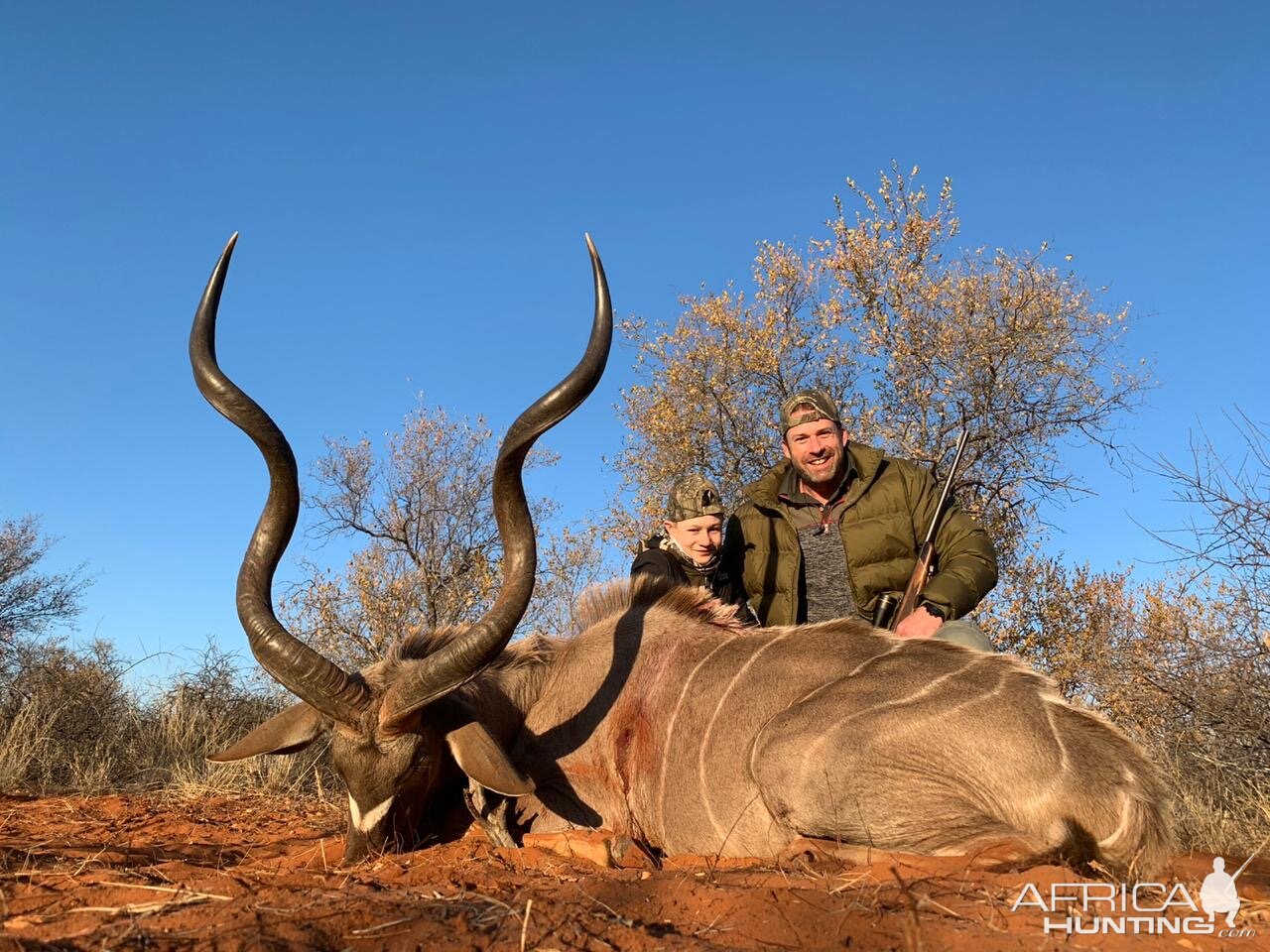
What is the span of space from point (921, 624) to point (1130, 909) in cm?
197

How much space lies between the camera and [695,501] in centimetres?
511

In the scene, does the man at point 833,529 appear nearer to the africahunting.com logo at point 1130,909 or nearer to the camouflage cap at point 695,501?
the camouflage cap at point 695,501

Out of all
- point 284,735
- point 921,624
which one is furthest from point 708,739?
point 284,735

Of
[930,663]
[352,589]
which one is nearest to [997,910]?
[930,663]

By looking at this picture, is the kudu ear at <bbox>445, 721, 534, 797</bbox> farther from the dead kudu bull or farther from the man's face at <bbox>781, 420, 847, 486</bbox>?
the man's face at <bbox>781, 420, 847, 486</bbox>

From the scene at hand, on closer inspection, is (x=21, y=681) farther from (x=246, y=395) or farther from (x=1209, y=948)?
(x=1209, y=948)

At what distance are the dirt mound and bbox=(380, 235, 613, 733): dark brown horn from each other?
1.78ft

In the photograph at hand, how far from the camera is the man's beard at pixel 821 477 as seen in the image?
4941 millimetres

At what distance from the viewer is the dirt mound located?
2061 millimetres

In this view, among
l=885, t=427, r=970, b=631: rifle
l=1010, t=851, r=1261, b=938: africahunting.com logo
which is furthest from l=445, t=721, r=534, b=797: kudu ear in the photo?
l=885, t=427, r=970, b=631: rifle

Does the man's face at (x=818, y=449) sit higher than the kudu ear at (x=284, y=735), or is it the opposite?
the man's face at (x=818, y=449)

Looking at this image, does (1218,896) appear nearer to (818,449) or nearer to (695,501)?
(818,449)

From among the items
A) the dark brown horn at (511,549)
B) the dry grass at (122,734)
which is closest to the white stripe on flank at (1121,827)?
the dark brown horn at (511,549)

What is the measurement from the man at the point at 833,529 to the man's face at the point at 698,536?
0.53ft
